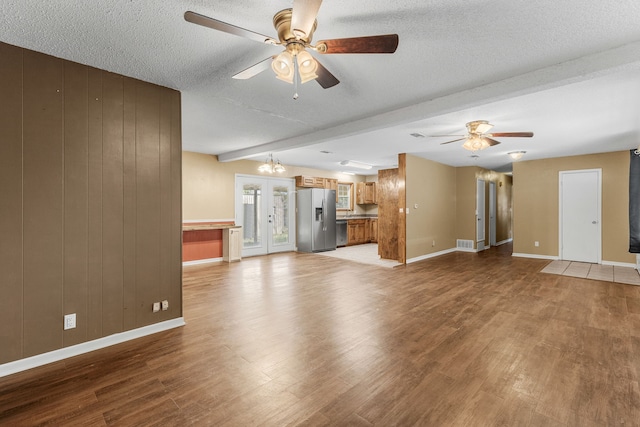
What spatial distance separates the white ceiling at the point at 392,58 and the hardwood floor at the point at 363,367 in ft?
8.06

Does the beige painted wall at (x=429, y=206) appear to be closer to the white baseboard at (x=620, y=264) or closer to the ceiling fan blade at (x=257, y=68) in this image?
the white baseboard at (x=620, y=264)

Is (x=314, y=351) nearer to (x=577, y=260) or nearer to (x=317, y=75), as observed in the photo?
(x=317, y=75)

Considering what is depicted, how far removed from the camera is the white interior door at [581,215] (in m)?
6.65

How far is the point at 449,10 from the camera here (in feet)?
6.30

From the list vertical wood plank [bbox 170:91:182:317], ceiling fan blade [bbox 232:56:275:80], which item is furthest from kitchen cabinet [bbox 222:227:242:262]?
ceiling fan blade [bbox 232:56:275:80]

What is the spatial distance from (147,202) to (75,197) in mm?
591

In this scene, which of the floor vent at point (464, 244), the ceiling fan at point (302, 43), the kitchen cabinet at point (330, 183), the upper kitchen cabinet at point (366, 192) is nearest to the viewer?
the ceiling fan at point (302, 43)

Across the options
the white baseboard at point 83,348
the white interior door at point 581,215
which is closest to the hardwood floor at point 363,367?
the white baseboard at point 83,348

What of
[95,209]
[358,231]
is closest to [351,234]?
[358,231]

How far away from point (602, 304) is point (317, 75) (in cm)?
475

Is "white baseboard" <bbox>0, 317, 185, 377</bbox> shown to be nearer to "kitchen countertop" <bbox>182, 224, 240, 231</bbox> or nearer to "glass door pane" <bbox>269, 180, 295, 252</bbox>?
"kitchen countertop" <bbox>182, 224, 240, 231</bbox>

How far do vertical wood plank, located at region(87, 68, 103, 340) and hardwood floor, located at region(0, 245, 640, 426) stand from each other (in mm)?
374

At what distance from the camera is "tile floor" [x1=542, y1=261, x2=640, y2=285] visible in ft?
17.4

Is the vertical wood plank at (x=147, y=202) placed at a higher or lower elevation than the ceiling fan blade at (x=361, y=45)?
lower
